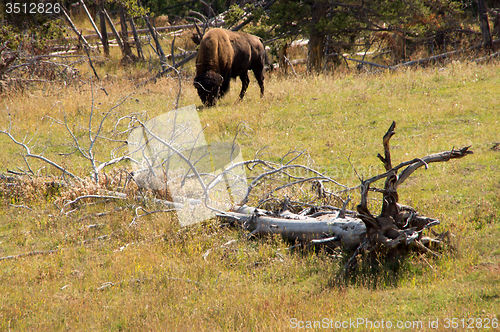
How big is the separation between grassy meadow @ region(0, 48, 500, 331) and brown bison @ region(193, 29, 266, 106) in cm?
263

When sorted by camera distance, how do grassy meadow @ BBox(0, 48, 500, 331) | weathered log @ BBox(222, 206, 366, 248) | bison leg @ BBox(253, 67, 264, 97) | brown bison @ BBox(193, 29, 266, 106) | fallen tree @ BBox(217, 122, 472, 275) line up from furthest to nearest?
1. bison leg @ BBox(253, 67, 264, 97)
2. brown bison @ BBox(193, 29, 266, 106)
3. weathered log @ BBox(222, 206, 366, 248)
4. fallen tree @ BBox(217, 122, 472, 275)
5. grassy meadow @ BBox(0, 48, 500, 331)

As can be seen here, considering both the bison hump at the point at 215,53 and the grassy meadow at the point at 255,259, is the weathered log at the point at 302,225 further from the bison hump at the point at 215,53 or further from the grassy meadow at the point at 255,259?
the bison hump at the point at 215,53

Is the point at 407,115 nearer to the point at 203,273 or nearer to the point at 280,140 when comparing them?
the point at 280,140

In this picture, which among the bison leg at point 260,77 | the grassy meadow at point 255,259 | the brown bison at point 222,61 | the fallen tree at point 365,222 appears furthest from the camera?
the bison leg at point 260,77

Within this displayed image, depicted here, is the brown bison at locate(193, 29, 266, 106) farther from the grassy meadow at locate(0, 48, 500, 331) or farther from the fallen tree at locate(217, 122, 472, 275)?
the fallen tree at locate(217, 122, 472, 275)

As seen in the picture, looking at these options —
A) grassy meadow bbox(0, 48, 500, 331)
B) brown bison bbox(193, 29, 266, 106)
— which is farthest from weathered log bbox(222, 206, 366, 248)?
brown bison bbox(193, 29, 266, 106)

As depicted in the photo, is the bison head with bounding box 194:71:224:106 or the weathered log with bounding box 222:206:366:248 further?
the bison head with bounding box 194:71:224:106

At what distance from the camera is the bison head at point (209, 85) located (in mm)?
12148

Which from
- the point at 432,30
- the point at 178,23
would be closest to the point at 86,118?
the point at 432,30

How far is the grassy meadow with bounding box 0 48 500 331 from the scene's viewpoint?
13.4 feet

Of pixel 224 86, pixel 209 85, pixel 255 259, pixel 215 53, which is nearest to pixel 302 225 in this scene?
pixel 255 259

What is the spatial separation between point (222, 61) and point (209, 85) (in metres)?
1.25

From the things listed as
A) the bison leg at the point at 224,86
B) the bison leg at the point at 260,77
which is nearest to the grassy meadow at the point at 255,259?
the bison leg at the point at 224,86

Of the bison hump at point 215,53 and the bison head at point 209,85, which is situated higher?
the bison hump at point 215,53
